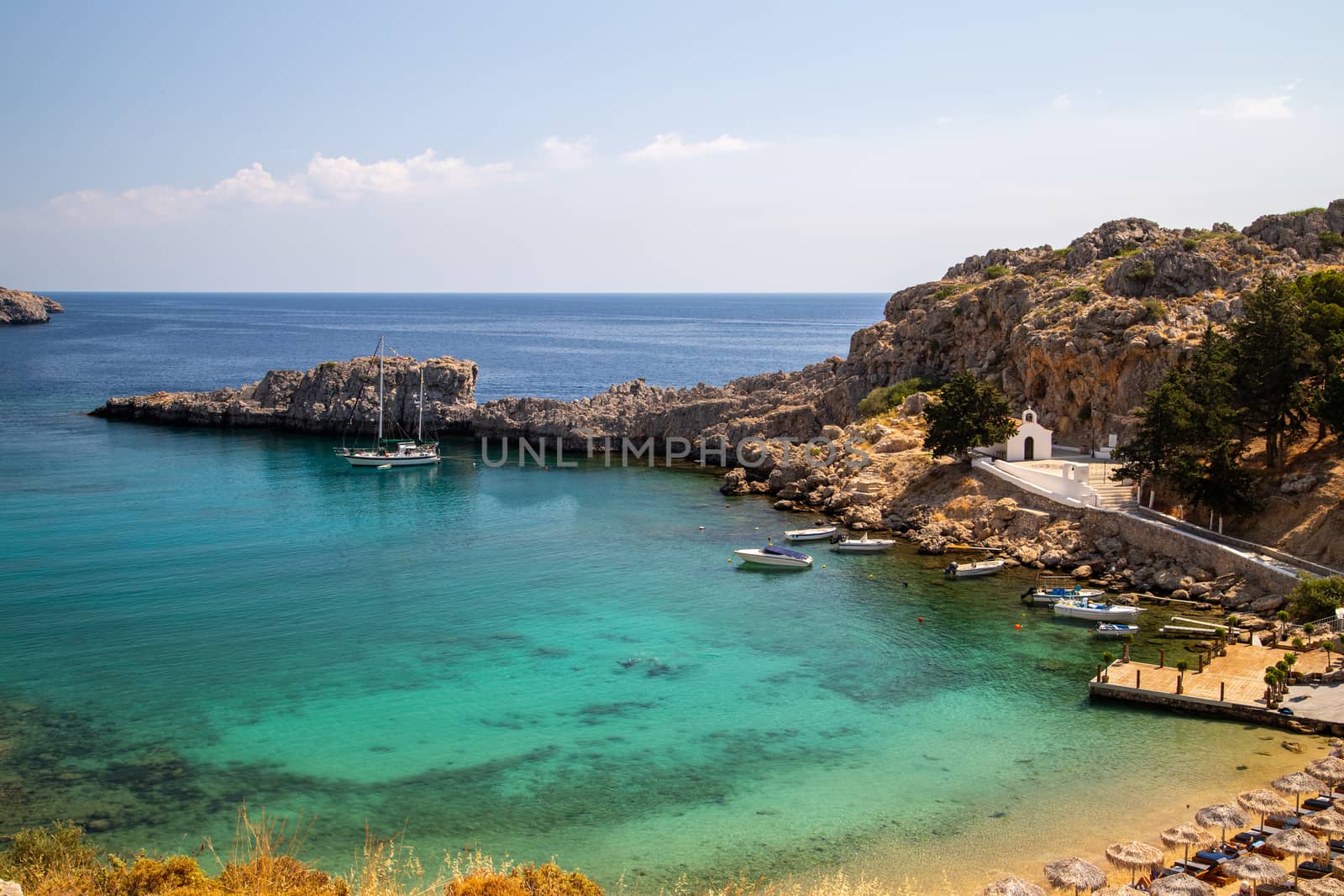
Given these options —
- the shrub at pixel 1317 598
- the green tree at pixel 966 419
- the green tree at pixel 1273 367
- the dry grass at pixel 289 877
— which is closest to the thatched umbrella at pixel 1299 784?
the dry grass at pixel 289 877

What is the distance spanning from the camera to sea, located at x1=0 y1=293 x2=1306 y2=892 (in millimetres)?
27203

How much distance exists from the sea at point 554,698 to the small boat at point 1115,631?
75 cm

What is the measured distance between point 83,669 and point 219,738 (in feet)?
31.1

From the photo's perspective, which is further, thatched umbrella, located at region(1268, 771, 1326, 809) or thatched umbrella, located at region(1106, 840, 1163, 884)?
thatched umbrella, located at region(1268, 771, 1326, 809)

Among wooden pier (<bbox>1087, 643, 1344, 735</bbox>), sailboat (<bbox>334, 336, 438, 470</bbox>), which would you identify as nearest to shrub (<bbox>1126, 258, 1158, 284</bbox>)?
wooden pier (<bbox>1087, 643, 1344, 735</bbox>)

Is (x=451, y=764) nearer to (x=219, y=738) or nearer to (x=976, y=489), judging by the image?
(x=219, y=738)

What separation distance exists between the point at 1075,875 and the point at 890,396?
5631 cm

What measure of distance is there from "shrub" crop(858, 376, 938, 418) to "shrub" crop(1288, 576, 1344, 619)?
38270 mm

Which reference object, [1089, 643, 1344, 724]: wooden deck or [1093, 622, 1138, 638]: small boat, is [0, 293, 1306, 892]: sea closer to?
[1093, 622, 1138, 638]: small boat

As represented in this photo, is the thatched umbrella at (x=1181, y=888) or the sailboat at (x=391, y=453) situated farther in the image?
the sailboat at (x=391, y=453)

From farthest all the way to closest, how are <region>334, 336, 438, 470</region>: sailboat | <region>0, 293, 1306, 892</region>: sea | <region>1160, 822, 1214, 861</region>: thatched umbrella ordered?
<region>334, 336, 438, 470</region>: sailboat → <region>0, 293, 1306, 892</region>: sea → <region>1160, 822, 1214, 861</region>: thatched umbrella

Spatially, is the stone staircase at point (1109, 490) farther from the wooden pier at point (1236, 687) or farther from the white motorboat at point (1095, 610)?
the wooden pier at point (1236, 687)

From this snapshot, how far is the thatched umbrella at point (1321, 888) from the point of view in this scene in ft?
69.1

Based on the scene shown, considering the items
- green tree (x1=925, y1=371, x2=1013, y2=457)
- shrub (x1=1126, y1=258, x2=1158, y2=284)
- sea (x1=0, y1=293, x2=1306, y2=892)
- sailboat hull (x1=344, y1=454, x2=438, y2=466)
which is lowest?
sea (x1=0, y1=293, x2=1306, y2=892)
